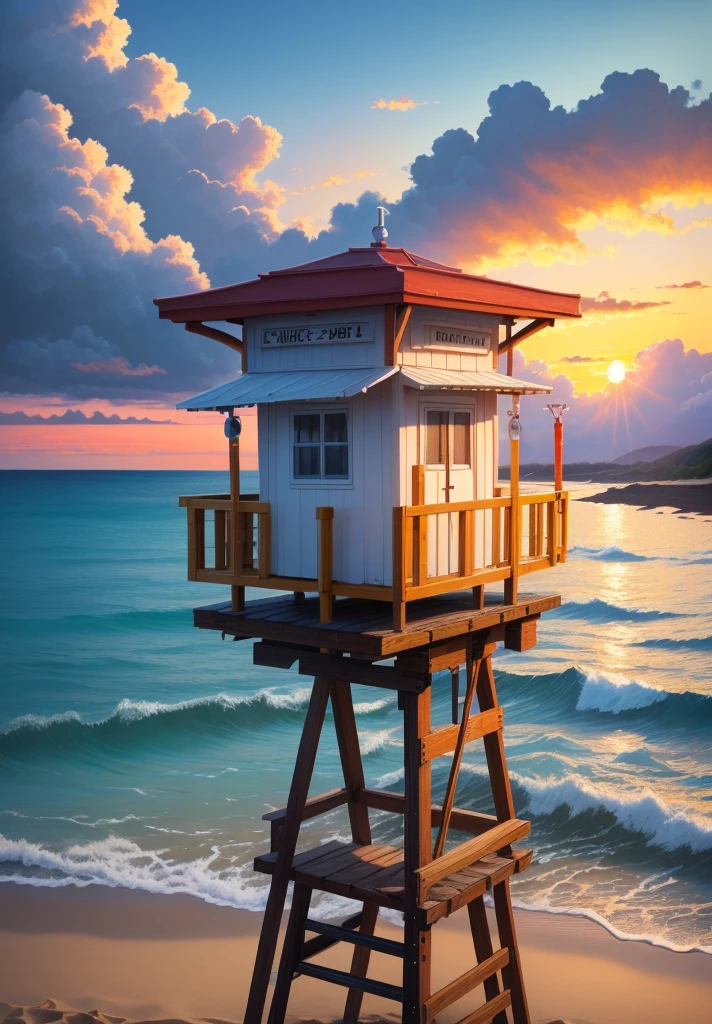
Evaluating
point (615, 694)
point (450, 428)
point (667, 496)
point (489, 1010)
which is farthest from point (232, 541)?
point (667, 496)

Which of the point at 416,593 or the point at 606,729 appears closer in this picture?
the point at 416,593

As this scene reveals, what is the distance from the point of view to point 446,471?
29.8 ft

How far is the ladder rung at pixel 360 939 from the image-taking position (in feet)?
28.2

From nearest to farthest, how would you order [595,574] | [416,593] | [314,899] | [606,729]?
[416,593] → [314,899] → [606,729] → [595,574]

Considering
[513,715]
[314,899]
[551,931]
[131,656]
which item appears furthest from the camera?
[131,656]

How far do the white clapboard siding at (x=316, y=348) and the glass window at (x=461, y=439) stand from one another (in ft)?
3.43

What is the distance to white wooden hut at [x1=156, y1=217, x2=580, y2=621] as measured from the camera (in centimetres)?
829

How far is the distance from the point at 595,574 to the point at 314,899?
2794cm

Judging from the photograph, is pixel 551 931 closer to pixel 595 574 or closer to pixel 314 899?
pixel 314 899

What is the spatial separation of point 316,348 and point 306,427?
613 millimetres

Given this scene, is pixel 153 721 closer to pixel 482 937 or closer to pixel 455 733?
pixel 482 937

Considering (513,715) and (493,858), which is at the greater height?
(493,858)

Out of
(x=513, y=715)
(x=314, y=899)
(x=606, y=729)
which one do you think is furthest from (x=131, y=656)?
(x=314, y=899)

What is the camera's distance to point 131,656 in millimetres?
34875
